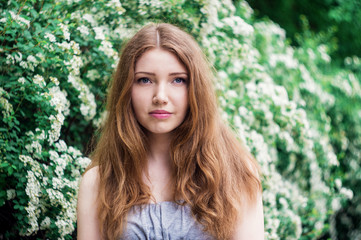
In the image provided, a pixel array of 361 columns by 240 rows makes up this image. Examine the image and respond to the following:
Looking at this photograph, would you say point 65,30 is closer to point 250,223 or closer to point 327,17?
point 250,223

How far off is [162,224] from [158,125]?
43 cm

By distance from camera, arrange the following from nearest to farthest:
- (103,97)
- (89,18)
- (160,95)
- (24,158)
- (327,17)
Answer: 1. (160,95)
2. (24,158)
3. (89,18)
4. (103,97)
5. (327,17)

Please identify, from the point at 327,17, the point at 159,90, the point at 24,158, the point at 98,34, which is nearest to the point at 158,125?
the point at 159,90

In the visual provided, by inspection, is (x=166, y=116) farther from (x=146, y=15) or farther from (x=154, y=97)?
(x=146, y=15)

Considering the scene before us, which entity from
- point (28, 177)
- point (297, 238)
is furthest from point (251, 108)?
point (28, 177)

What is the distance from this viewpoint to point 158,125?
1.85 metres

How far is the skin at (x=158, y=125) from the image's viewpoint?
1.83 m

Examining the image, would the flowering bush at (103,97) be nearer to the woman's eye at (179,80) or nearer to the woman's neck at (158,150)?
the woman's neck at (158,150)

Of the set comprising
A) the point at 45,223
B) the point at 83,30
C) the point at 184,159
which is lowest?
the point at 45,223

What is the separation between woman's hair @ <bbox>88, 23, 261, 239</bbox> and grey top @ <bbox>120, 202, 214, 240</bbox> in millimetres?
29

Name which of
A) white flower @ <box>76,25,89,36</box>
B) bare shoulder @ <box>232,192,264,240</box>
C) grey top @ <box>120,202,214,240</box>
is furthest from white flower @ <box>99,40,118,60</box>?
bare shoulder @ <box>232,192,264,240</box>

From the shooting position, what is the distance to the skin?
183 cm

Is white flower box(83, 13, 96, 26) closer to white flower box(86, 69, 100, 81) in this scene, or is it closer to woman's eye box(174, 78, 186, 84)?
white flower box(86, 69, 100, 81)

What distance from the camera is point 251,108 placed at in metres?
3.05
